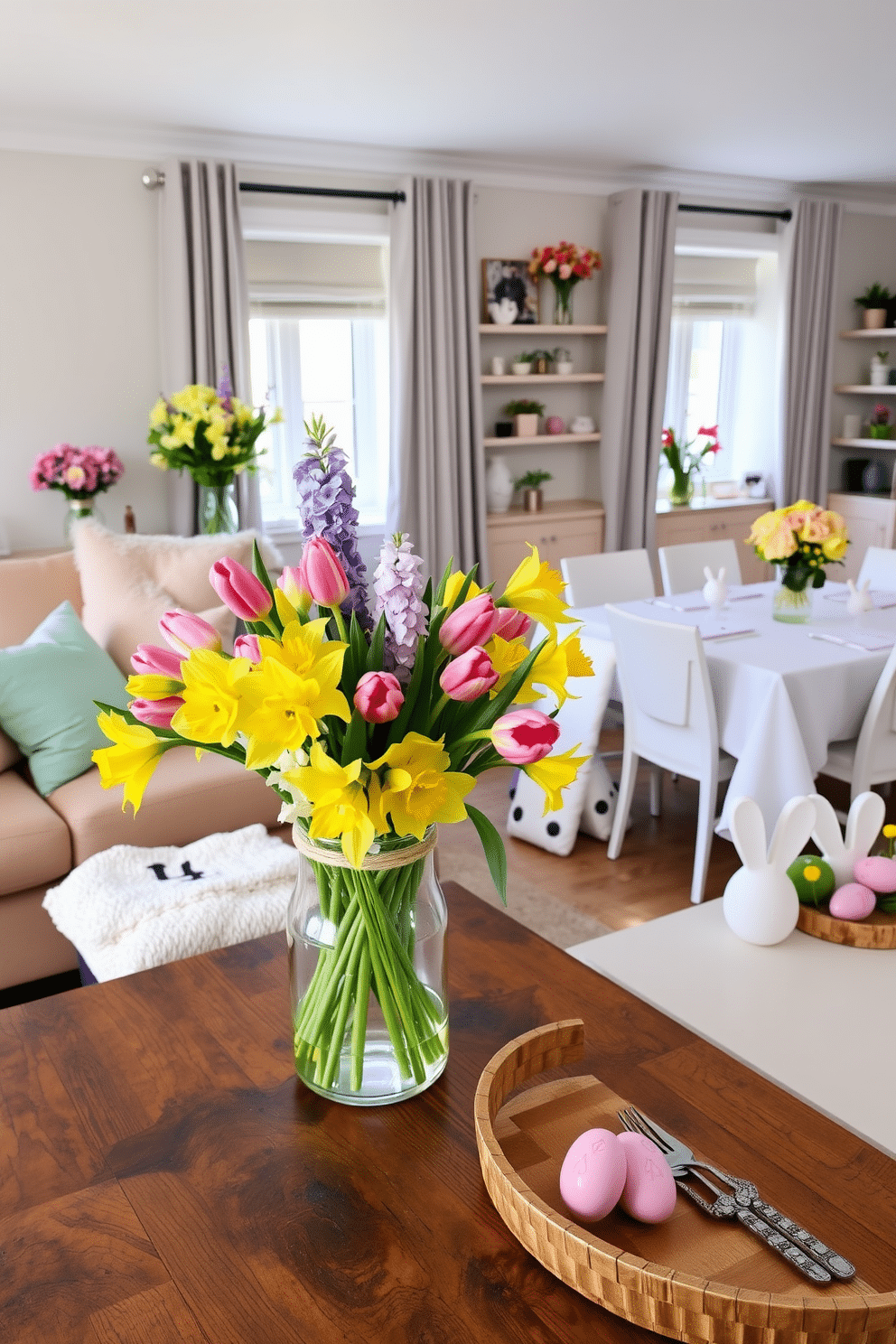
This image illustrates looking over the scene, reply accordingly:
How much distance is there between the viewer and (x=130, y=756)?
885 millimetres

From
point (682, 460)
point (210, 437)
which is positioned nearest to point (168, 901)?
point (210, 437)

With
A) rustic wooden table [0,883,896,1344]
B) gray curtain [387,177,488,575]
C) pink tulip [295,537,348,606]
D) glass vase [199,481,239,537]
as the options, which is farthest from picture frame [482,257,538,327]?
pink tulip [295,537,348,606]

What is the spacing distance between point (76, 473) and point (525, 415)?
2.49 meters

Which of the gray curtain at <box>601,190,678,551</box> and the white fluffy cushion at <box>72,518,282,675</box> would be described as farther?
the gray curtain at <box>601,190,678,551</box>

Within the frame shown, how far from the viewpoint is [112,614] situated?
3.06 m

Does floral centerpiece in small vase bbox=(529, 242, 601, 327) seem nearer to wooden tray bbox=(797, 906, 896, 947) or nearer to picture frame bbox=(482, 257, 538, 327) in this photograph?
picture frame bbox=(482, 257, 538, 327)

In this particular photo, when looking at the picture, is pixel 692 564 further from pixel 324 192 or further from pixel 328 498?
pixel 328 498

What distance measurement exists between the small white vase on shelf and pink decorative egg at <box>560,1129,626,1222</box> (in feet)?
16.3

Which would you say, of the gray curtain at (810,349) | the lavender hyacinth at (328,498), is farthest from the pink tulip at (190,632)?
the gray curtain at (810,349)

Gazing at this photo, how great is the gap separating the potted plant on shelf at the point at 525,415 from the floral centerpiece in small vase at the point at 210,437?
72.9 inches

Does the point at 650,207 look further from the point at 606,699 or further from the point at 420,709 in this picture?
the point at 420,709

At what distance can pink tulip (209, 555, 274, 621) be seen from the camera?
0.84m

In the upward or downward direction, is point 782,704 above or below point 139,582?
below

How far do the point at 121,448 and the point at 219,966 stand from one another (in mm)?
3825
